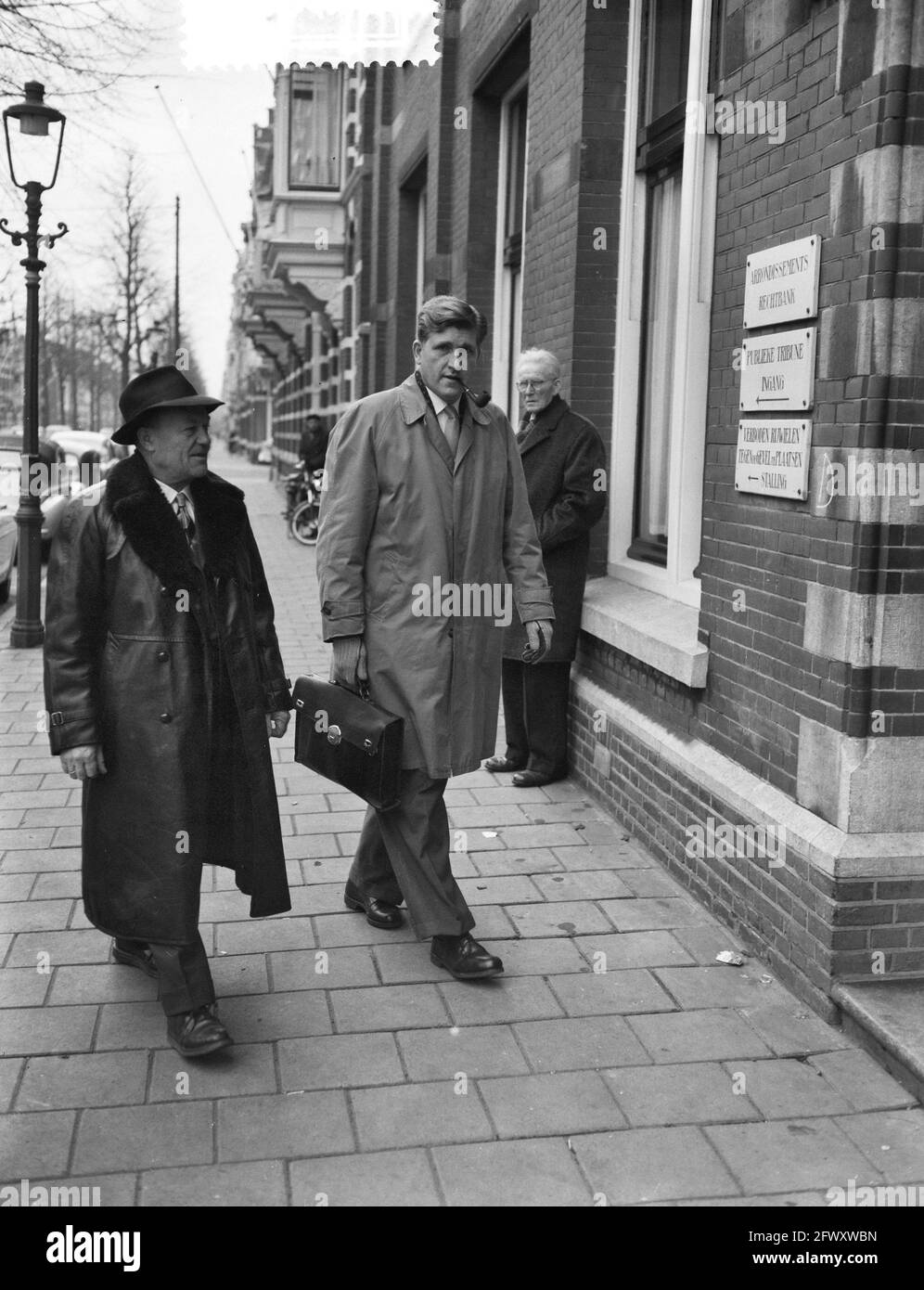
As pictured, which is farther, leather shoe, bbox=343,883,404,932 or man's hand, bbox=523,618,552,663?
leather shoe, bbox=343,883,404,932

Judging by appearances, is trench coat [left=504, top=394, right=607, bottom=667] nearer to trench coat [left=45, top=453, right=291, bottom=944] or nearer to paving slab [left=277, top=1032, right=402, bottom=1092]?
trench coat [left=45, top=453, right=291, bottom=944]

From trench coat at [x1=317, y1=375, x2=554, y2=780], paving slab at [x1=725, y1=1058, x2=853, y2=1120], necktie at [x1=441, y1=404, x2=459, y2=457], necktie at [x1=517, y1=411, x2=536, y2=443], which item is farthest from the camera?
necktie at [x1=517, y1=411, x2=536, y2=443]

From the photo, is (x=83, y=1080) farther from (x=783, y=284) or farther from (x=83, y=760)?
(x=783, y=284)

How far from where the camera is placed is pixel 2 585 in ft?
46.8

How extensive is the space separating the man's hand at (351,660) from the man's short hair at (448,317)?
1.02 m

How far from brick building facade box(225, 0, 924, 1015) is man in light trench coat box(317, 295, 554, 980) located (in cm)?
96

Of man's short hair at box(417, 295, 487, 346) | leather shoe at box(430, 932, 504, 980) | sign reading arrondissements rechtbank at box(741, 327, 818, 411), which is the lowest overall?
leather shoe at box(430, 932, 504, 980)

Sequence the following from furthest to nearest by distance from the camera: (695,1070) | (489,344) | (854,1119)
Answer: (489,344)
(695,1070)
(854,1119)

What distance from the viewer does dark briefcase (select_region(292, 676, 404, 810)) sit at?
14.4 ft

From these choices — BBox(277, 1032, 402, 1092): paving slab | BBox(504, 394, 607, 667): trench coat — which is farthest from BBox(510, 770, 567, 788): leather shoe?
BBox(277, 1032, 402, 1092): paving slab

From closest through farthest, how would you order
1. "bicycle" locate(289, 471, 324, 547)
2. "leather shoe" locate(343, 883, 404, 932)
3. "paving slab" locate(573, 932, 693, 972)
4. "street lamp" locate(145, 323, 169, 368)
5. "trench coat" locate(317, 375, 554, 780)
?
"trench coat" locate(317, 375, 554, 780)
"paving slab" locate(573, 932, 693, 972)
"leather shoe" locate(343, 883, 404, 932)
"bicycle" locate(289, 471, 324, 547)
"street lamp" locate(145, 323, 169, 368)
